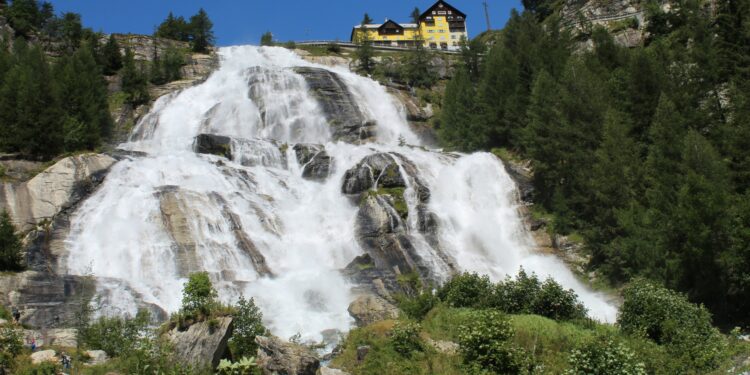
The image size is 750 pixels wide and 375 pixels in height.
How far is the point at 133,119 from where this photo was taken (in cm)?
6019

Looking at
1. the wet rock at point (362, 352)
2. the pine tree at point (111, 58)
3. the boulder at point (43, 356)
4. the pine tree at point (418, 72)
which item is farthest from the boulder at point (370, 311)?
the pine tree at point (111, 58)

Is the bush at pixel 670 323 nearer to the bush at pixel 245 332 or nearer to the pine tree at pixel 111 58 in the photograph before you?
the bush at pixel 245 332

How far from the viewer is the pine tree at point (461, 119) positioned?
51.8 meters

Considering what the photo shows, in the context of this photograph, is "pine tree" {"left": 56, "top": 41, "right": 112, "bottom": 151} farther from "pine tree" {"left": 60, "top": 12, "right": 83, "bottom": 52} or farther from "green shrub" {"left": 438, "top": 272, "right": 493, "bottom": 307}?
"green shrub" {"left": 438, "top": 272, "right": 493, "bottom": 307}

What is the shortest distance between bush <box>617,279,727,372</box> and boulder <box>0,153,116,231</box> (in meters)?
29.6

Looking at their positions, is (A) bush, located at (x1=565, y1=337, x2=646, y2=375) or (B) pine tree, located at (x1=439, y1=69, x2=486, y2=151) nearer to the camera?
(A) bush, located at (x1=565, y1=337, x2=646, y2=375)

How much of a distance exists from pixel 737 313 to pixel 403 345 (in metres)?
17.6

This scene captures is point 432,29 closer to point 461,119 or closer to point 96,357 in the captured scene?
point 461,119

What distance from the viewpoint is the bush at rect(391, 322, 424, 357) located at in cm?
1639

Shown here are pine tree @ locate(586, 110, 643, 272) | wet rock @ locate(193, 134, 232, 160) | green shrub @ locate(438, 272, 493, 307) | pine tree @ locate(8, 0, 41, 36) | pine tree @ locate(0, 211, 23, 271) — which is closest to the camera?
green shrub @ locate(438, 272, 493, 307)

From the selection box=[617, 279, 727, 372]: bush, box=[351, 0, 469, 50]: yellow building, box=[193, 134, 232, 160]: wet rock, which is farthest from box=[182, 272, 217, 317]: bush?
box=[351, 0, 469, 50]: yellow building

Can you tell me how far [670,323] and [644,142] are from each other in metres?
22.8

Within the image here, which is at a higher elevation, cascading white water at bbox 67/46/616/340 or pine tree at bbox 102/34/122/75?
pine tree at bbox 102/34/122/75

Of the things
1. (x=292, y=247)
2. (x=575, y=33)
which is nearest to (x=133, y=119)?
(x=292, y=247)
